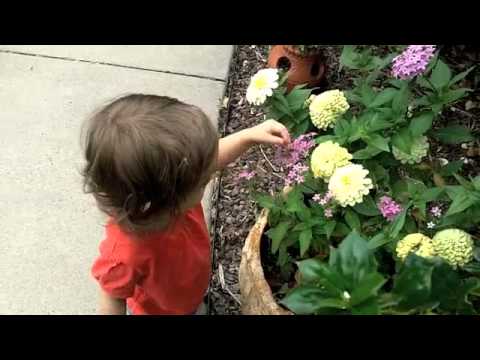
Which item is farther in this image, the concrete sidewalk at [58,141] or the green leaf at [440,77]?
the concrete sidewalk at [58,141]

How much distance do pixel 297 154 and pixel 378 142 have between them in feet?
0.78

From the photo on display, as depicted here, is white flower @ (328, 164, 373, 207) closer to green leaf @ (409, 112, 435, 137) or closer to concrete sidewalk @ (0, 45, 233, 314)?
green leaf @ (409, 112, 435, 137)

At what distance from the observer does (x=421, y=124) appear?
1.86 metres

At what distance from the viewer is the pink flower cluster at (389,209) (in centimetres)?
183

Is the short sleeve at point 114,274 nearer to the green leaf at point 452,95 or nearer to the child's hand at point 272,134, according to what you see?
the child's hand at point 272,134

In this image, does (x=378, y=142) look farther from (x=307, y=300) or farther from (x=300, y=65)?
(x=300, y=65)

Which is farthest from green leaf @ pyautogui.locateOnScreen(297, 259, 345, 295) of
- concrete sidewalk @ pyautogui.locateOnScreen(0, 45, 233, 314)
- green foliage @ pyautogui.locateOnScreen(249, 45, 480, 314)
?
concrete sidewalk @ pyautogui.locateOnScreen(0, 45, 233, 314)

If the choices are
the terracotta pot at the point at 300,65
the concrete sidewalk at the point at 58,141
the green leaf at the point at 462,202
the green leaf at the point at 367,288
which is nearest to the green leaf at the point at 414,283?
the green leaf at the point at 367,288

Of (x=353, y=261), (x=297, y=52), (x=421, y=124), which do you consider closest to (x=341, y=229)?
(x=421, y=124)

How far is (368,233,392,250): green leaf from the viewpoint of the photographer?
1.78 meters

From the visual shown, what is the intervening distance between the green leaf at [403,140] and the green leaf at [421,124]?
0.06 ft

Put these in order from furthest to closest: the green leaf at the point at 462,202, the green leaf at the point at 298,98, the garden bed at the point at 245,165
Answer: the garden bed at the point at 245,165, the green leaf at the point at 298,98, the green leaf at the point at 462,202

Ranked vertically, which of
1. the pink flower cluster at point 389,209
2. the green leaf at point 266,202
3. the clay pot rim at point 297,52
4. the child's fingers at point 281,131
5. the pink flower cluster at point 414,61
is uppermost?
the pink flower cluster at point 414,61
